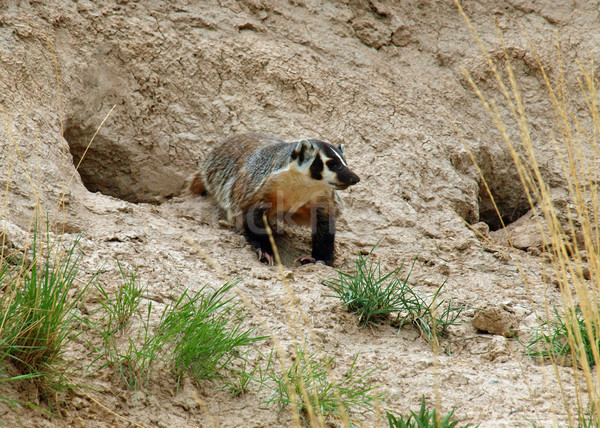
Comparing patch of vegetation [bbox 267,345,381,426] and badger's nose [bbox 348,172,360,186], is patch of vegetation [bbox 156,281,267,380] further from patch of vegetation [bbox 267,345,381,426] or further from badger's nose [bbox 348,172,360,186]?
badger's nose [bbox 348,172,360,186]

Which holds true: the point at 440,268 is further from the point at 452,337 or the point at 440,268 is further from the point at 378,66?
the point at 378,66

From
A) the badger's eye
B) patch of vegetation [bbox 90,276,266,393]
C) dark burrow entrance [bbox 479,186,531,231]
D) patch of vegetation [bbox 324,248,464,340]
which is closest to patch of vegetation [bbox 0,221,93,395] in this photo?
patch of vegetation [bbox 90,276,266,393]

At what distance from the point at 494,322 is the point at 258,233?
1.58m

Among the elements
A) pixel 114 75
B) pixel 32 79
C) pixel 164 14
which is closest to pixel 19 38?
pixel 32 79

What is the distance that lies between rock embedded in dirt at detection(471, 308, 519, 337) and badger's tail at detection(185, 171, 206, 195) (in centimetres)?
237

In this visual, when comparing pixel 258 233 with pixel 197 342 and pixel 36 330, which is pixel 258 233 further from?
pixel 36 330

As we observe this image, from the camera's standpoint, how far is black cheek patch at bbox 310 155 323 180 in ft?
12.8

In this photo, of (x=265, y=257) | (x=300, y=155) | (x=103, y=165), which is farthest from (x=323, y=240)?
(x=103, y=165)

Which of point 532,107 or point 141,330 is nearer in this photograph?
point 141,330

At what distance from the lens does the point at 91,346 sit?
7.95ft

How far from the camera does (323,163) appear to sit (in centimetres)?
388

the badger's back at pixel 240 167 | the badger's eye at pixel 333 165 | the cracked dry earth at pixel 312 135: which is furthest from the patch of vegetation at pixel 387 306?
the badger's back at pixel 240 167

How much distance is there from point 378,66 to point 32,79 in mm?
2638

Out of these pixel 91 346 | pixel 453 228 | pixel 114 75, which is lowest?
pixel 91 346
